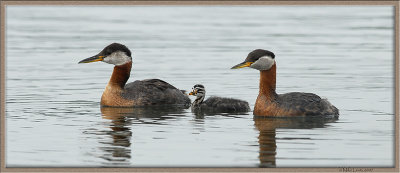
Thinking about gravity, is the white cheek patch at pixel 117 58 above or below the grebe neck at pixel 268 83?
above

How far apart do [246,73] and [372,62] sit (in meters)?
4.02

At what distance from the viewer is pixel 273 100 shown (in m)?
14.5

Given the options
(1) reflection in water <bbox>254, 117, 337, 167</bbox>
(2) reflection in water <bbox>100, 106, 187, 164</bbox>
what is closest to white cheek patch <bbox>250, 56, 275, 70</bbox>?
(1) reflection in water <bbox>254, 117, 337, 167</bbox>

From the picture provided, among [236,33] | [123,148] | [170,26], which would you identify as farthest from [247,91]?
[170,26]

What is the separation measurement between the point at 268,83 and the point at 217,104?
1426 mm

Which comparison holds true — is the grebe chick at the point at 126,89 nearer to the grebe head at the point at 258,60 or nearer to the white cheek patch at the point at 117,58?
the white cheek patch at the point at 117,58

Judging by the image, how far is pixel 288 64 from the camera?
22406mm

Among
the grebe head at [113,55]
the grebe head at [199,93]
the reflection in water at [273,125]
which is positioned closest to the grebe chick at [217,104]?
the grebe head at [199,93]

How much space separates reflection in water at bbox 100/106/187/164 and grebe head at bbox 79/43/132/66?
3.59 feet

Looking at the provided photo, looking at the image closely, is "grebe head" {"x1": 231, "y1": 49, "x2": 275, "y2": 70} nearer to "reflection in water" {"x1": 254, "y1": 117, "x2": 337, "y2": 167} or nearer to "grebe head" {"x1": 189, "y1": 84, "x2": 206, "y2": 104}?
"reflection in water" {"x1": 254, "y1": 117, "x2": 337, "y2": 167}

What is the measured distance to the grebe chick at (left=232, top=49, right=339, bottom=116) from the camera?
566 inches

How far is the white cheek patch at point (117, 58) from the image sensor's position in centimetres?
1655

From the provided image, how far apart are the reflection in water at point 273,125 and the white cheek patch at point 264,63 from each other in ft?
3.25

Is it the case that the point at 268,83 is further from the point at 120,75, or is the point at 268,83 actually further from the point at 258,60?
the point at 120,75
